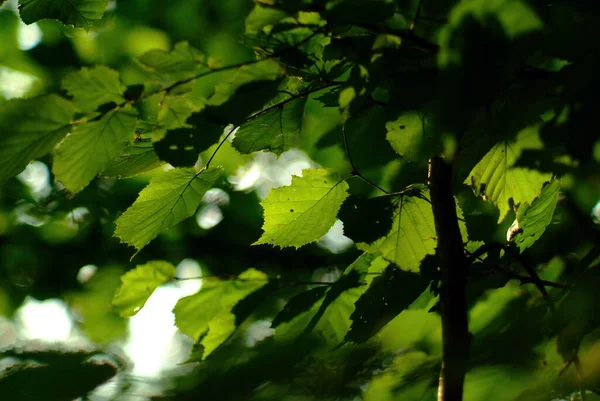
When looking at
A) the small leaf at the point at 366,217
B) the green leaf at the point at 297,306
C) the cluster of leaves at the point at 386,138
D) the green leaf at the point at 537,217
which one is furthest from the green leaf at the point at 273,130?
the green leaf at the point at 537,217

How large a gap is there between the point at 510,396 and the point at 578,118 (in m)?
0.27

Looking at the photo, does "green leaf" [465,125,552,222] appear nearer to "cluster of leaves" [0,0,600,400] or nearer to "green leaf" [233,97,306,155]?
"cluster of leaves" [0,0,600,400]

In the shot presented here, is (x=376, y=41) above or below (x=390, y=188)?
below

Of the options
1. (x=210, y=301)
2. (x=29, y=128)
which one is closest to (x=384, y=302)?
(x=210, y=301)

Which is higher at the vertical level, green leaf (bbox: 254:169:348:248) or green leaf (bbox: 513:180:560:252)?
green leaf (bbox: 254:169:348:248)

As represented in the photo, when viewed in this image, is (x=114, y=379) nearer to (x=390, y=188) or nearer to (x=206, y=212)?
(x=390, y=188)

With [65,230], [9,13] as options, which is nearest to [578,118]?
[9,13]

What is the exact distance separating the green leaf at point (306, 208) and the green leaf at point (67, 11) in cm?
31

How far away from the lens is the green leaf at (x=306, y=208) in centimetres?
65

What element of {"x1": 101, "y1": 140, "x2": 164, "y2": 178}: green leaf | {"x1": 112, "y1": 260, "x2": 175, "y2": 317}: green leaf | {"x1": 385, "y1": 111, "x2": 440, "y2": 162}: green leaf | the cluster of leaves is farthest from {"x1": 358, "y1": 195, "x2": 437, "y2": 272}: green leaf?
{"x1": 112, "y1": 260, "x2": 175, "y2": 317}: green leaf

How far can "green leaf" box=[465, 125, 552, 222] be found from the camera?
60cm

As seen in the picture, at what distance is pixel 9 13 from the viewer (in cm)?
221

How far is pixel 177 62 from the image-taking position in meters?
0.48

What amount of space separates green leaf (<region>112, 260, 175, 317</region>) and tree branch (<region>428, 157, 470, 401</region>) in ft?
1.51
